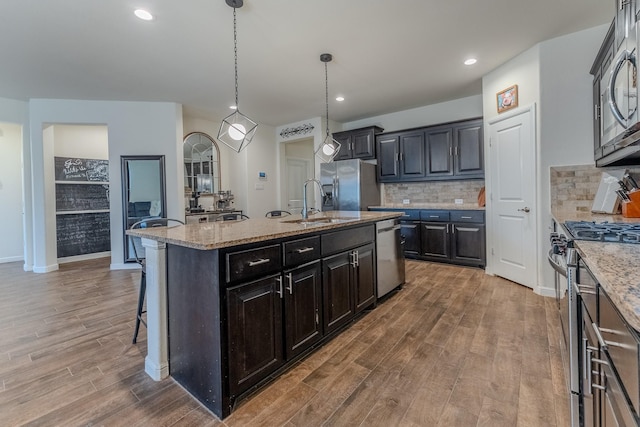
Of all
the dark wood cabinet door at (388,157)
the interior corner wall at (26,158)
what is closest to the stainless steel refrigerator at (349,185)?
the dark wood cabinet door at (388,157)

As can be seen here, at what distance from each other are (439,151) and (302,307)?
3.81 metres

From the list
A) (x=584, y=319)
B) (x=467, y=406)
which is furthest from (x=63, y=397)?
(x=584, y=319)

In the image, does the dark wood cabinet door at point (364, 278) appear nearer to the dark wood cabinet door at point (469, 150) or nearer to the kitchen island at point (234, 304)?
the kitchen island at point (234, 304)

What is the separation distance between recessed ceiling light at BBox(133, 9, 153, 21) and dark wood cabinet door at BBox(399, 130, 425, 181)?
3.88m

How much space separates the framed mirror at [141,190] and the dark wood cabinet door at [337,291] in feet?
12.1

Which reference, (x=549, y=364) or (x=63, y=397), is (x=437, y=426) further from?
(x=63, y=397)

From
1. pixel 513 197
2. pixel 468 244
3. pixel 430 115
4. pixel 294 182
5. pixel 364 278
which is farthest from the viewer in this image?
pixel 294 182

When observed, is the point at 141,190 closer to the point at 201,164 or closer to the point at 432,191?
the point at 201,164

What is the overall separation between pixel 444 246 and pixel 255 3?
12.7 feet

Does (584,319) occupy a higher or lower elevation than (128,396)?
higher

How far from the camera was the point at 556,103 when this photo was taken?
2980 mm

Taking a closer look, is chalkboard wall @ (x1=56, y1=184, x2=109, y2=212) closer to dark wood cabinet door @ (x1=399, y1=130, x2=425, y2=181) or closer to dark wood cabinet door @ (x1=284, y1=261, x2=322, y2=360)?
dark wood cabinet door @ (x1=284, y1=261, x2=322, y2=360)

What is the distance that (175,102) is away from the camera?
15.6ft

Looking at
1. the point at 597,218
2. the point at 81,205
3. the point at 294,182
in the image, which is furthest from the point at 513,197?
the point at 81,205
